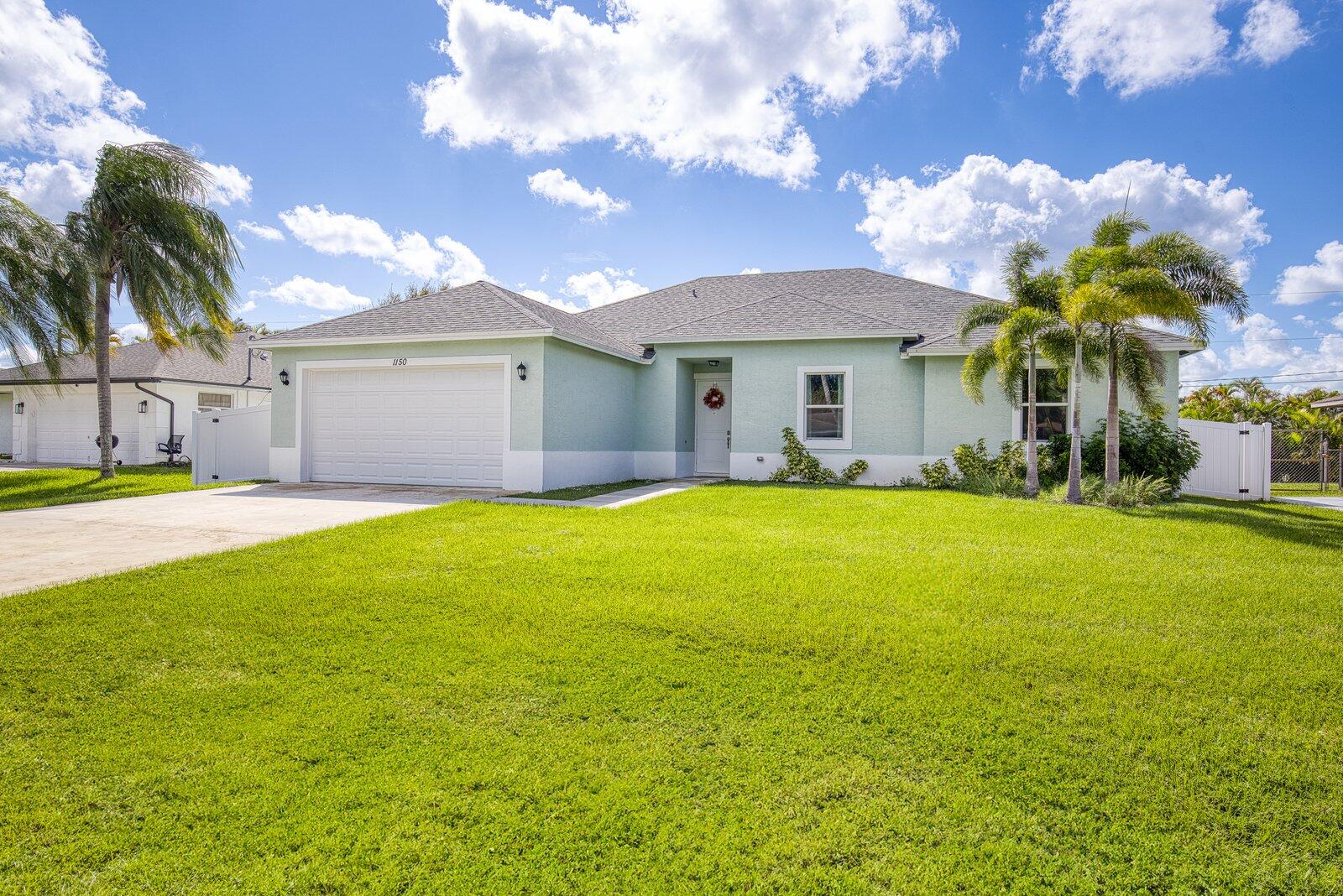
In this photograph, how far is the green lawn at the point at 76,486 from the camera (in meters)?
10.8

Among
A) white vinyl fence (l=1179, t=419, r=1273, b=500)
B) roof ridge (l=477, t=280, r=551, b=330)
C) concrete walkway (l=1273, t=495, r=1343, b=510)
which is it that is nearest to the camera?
roof ridge (l=477, t=280, r=551, b=330)

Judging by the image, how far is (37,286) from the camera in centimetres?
1283

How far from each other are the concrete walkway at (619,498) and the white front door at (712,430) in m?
2.25

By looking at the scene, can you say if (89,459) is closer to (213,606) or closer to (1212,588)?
(213,606)

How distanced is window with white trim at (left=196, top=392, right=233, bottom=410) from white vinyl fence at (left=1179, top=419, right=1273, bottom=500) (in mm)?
28215

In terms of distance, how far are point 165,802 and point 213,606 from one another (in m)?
2.72

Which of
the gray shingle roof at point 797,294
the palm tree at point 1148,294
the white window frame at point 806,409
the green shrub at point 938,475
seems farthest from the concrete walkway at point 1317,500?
the white window frame at point 806,409

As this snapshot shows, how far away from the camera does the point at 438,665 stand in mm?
3721

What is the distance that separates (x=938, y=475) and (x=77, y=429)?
27208 mm

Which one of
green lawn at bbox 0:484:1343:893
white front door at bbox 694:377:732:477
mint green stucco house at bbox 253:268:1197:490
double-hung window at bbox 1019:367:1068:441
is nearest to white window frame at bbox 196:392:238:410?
mint green stucco house at bbox 253:268:1197:490

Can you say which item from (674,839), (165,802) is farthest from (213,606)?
(674,839)

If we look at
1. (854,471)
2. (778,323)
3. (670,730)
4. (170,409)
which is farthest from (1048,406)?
(170,409)

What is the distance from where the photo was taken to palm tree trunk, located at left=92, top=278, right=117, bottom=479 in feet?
47.8

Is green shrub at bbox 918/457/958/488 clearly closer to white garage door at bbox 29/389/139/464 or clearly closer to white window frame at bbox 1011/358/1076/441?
white window frame at bbox 1011/358/1076/441
